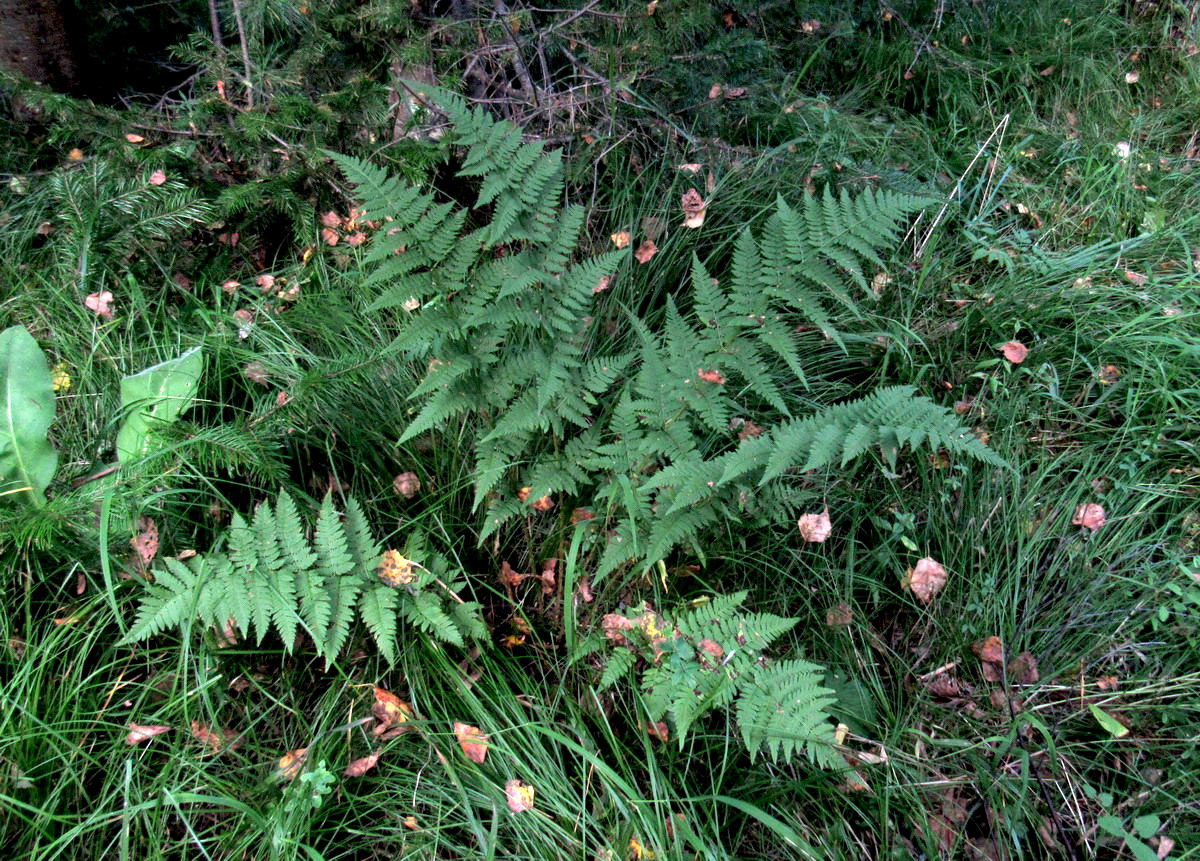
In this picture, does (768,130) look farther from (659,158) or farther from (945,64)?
(945,64)

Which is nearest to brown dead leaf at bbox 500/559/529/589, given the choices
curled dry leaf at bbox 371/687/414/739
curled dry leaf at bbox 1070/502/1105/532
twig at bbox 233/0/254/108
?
curled dry leaf at bbox 371/687/414/739

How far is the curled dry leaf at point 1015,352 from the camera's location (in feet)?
8.30

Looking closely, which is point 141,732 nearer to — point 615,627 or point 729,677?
point 615,627

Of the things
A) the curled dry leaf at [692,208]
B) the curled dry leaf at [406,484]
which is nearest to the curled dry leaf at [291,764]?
the curled dry leaf at [406,484]

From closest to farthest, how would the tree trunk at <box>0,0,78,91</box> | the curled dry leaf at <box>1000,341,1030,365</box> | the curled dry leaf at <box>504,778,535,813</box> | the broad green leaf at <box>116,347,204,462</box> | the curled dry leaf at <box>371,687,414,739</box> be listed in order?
1. the curled dry leaf at <box>504,778,535,813</box>
2. the curled dry leaf at <box>371,687,414,739</box>
3. the broad green leaf at <box>116,347,204,462</box>
4. the curled dry leaf at <box>1000,341,1030,365</box>
5. the tree trunk at <box>0,0,78,91</box>

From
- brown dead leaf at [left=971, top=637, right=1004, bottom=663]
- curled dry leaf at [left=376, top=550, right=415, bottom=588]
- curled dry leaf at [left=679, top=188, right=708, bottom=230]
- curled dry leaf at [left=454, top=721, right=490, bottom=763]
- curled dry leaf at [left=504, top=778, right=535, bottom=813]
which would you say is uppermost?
curled dry leaf at [left=679, top=188, right=708, bottom=230]

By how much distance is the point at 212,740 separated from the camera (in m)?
1.91

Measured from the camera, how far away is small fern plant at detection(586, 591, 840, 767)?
5.66 feet

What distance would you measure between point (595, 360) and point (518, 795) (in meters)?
1.14

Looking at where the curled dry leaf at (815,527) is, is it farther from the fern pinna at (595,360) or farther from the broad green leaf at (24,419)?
the broad green leaf at (24,419)

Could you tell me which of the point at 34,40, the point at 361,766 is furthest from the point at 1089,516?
the point at 34,40

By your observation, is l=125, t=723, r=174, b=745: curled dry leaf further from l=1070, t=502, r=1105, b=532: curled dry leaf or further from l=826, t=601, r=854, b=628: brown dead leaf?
l=1070, t=502, r=1105, b=532: curled dry leaf

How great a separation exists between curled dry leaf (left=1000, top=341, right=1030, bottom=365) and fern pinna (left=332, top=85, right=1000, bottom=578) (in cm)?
65

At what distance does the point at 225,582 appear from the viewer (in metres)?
1.89
